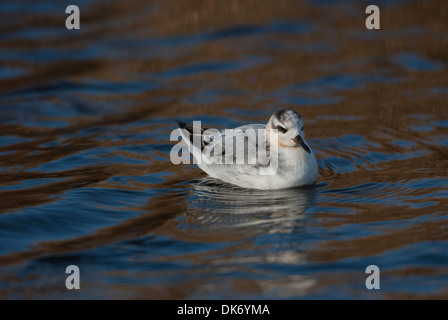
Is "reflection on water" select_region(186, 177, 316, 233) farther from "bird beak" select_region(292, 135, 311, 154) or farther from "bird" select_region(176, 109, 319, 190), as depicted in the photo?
"bird beak" select_region(292, 135, 311, 154)

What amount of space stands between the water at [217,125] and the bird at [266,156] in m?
0.21

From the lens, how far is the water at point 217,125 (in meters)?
8.00

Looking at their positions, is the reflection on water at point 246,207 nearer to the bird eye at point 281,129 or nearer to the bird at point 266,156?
the bird at point 266,156

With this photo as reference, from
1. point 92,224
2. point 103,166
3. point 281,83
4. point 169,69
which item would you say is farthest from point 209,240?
point 169,69

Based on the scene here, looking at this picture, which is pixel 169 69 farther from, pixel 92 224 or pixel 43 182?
pixel 92 224

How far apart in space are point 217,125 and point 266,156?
8.60ft

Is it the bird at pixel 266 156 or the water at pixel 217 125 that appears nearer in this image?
the water at pixel 217 125

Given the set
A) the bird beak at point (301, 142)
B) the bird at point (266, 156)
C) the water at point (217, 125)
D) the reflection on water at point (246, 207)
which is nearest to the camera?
the water at point (217, 125)

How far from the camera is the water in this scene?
8.00m

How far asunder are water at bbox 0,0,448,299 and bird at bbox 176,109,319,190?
213 mm

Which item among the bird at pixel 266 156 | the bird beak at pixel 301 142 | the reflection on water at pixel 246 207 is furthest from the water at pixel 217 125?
the bird beak at pixel 301 142

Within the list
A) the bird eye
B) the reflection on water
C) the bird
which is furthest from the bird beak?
the reflection on water

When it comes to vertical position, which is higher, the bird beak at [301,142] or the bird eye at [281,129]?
the bird eye at [281,129]

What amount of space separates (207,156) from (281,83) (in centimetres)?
429
